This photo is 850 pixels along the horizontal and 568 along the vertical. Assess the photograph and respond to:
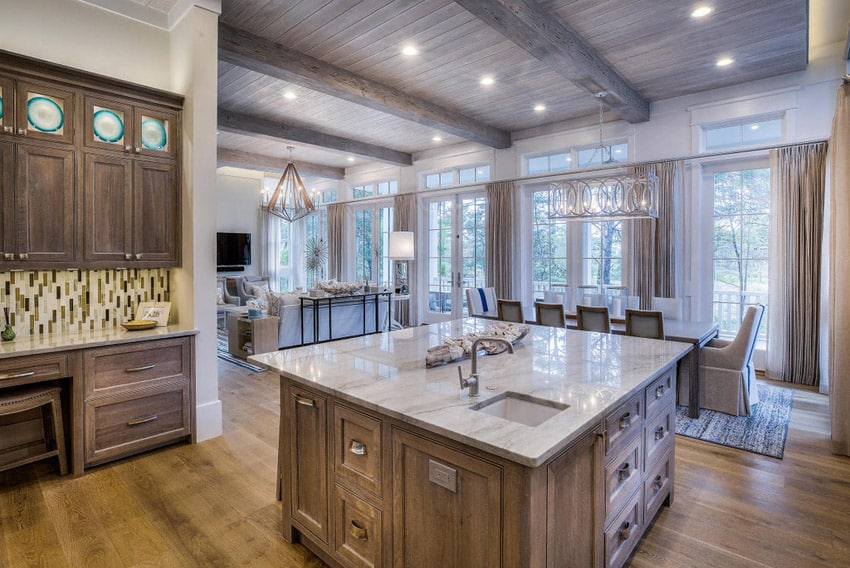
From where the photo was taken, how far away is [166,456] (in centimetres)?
308

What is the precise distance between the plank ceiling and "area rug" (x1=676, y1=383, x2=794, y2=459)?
3.27 meters

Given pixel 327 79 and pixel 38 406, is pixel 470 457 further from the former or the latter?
pixel 327 79

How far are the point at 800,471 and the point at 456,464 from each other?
281 centimetres

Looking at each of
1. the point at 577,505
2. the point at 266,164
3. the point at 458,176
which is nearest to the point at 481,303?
the point at 458,176

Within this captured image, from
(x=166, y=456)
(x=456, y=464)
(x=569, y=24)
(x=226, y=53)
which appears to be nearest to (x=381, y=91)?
(x=226, y=53)

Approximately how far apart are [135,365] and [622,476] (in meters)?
3.00

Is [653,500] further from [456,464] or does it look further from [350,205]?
[350,205]

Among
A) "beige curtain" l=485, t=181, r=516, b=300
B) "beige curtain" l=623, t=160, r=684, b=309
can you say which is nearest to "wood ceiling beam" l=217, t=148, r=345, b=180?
"beige curtain" l=485, t=181, r=516, b=300

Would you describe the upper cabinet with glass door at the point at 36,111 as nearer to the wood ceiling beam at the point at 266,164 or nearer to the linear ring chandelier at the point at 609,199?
the linear ring chandelier at the point at 609,199

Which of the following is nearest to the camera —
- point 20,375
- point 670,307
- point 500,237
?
point 20,375

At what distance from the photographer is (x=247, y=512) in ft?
7.92

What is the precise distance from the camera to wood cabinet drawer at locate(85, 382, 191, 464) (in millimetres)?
2844

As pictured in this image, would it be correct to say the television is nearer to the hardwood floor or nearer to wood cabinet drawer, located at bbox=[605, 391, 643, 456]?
the hardwood floor

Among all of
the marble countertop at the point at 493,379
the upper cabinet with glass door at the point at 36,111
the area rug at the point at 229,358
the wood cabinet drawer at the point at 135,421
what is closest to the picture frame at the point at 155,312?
the wood cabinet drawer at the point at 135,421
